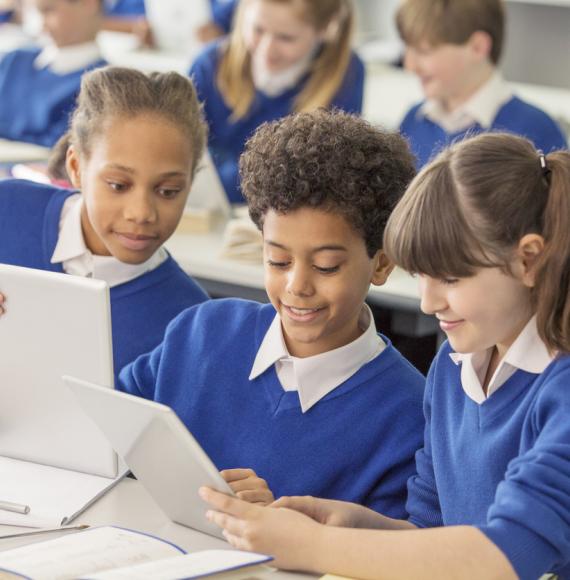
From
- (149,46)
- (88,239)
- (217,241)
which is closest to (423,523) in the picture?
(88,239)

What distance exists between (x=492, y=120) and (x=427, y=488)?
1802 mm

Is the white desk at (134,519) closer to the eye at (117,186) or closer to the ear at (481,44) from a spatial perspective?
the eye at (117,186)

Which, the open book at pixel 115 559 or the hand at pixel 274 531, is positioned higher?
the hand at pixel 274 531

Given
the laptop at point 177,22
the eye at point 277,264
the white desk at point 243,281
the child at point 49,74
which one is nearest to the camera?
the eye at point 277,264

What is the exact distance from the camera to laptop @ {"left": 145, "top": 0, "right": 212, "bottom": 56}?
15.8 ft

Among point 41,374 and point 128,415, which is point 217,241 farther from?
point 128,415

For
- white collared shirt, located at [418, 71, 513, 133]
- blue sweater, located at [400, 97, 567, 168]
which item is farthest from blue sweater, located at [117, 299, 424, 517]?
white collared shirt, located at [418, 71, 513, 133]

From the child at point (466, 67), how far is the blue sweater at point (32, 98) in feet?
3.47

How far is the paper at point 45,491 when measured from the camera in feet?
4.82

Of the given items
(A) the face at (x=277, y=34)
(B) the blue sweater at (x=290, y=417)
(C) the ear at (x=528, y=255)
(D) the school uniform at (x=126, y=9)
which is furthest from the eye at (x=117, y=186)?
(D) the school uniform at (x=126, y=9)

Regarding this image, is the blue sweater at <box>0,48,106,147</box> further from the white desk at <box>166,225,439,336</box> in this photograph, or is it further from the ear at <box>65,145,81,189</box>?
the ear at <box>65,145,81,189</box>

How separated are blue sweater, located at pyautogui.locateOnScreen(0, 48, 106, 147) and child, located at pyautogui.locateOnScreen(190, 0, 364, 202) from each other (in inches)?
15.7

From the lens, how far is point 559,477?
46.8 inches

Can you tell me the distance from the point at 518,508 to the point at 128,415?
43cm
